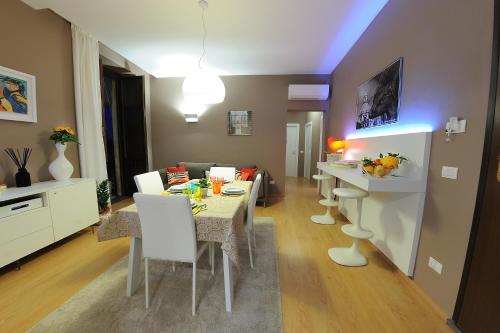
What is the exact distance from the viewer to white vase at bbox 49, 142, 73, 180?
246 centimetres

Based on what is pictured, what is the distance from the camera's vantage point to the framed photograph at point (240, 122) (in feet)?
14.9

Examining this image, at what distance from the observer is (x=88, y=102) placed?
A: 2.96m

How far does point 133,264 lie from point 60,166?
1.72 m

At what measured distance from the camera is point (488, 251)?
1.21 metres

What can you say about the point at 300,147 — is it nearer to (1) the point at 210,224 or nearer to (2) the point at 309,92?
(2) the point at 309,92

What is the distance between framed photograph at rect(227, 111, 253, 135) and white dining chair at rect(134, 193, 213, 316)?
3320 millimetres

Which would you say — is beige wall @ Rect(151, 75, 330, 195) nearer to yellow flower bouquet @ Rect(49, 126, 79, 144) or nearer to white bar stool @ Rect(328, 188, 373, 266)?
yellow flower bouquet @ Rect(49, 126, 79, 144)

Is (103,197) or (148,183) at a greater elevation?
(148,183)

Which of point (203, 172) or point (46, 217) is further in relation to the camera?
point (203, 172)

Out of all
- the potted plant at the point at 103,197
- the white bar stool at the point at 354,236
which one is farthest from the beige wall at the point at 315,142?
the potted plant at the point at 103,197

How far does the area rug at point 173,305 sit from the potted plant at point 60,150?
4.47ft

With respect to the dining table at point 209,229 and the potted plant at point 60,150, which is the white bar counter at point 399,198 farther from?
the potted plant at point 60,150

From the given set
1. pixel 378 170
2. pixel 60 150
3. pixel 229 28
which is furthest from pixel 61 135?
pixel 378 170

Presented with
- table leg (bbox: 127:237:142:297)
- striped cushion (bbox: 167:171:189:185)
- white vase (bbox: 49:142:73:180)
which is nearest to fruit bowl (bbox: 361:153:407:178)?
table leg (bbox: 127:237:142:297)
